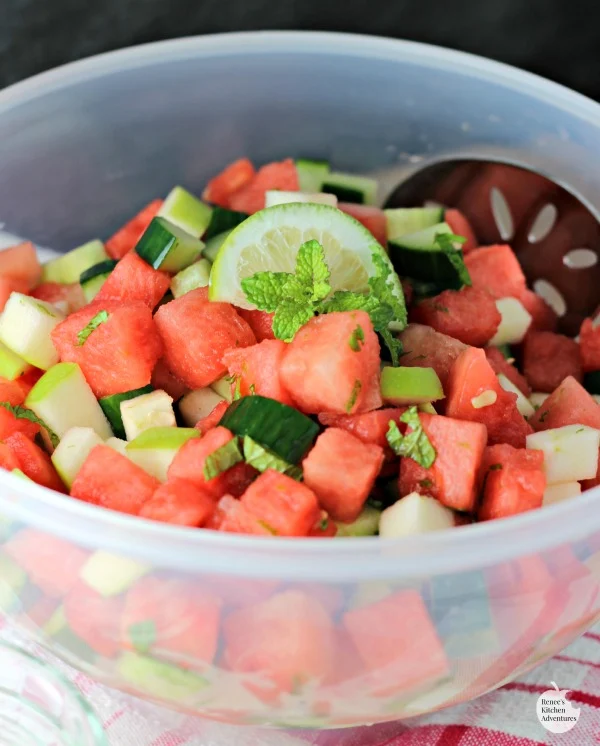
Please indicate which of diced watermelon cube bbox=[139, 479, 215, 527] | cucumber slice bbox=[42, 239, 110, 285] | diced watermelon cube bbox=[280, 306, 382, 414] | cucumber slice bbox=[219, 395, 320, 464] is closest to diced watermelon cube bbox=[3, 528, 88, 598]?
diced watermelon cube bbox=[139, 479, 215, 527]

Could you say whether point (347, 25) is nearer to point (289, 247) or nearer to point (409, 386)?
point (289, 247)

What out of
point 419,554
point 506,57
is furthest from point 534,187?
point 419,554

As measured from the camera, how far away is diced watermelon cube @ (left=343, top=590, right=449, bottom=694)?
3.92 ft

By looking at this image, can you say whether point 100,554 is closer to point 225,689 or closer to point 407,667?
point 225,689

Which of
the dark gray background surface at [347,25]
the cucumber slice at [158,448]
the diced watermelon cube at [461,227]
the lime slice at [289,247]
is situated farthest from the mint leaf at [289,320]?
the dark gray background surface at [347,25]

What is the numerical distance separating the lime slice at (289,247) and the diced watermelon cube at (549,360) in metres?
0.53

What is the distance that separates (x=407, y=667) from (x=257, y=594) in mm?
282

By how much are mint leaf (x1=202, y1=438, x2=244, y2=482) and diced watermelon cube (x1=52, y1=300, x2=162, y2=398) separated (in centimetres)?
35

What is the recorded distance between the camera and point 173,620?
1236mm

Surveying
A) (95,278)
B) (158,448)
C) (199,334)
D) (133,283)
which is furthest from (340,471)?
(95,278)

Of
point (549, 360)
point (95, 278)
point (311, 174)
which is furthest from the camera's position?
point (311, 174)

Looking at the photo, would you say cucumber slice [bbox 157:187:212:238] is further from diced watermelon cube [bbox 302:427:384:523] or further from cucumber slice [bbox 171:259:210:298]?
diced watermelon cube [bbox 302:427:384:523]

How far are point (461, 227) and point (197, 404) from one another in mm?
937

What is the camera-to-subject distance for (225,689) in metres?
1.33
